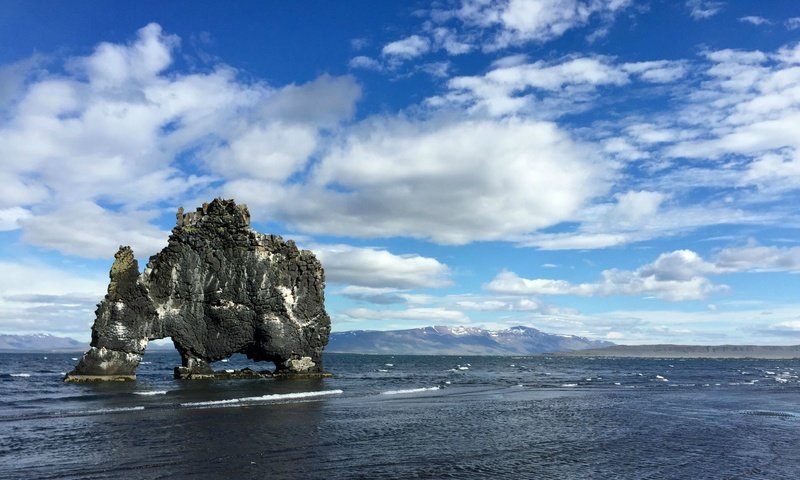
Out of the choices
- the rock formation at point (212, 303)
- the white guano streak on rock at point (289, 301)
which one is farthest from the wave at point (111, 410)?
the white guano streak on rock at point (289, 301)

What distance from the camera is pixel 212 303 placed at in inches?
2936

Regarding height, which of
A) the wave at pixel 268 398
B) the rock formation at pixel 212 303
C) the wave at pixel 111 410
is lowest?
the wave at pixel 268 398

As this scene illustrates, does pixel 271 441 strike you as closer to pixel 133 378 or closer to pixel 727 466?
pixel 727 466

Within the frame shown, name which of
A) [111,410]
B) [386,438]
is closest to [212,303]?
[111,410]

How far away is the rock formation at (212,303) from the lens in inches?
2709

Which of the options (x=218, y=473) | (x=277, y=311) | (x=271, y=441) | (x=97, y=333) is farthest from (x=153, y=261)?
(x=218, y=473)

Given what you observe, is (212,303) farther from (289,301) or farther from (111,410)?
(111,410)

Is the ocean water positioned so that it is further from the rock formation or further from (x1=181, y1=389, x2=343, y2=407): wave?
the rock formation

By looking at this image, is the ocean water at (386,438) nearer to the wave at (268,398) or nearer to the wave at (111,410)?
the wave at (111,410)

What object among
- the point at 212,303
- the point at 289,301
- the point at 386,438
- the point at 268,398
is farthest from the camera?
the point at 289,301

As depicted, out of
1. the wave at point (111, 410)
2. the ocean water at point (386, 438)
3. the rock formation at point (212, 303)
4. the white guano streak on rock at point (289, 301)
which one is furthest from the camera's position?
the white guano streak on rock at point (289, 301)

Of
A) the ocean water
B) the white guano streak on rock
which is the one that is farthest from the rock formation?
the ocean water

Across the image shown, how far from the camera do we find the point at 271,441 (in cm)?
2578

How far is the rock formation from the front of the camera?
6881 centimetres
